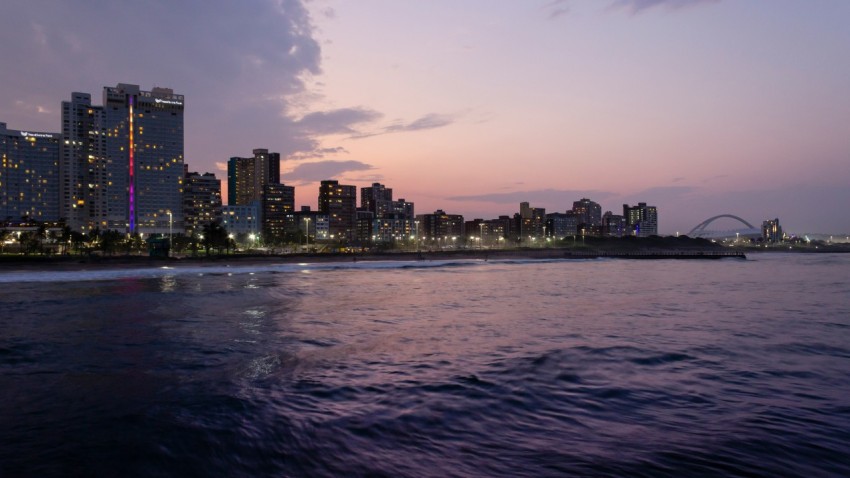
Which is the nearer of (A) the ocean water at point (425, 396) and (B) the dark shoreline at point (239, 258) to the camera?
(A) the ocean water at point (425, 396)

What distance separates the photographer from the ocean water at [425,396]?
9.54 metres

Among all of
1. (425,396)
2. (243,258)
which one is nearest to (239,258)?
(243,258)

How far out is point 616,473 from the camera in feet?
29.0

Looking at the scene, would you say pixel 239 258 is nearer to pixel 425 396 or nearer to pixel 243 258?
pixel 243 258

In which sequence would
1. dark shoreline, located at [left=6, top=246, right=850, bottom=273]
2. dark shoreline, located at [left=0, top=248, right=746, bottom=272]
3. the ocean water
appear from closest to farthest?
the ocean water
dark shoreline, located at [left=6, top=246, right=850, bottom=273]
dark shoreline, located at [left=0, top=248, right=746, bottom=272]

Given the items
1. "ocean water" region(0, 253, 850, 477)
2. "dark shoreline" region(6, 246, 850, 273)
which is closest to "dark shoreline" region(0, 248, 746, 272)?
"dark shoreline" region(6, 246, 850, 273)

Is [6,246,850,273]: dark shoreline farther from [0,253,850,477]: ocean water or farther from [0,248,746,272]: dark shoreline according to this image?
[0,253,850,477]: ocean water

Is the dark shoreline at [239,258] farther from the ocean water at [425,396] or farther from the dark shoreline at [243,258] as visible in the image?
the ocean water at [425,396]

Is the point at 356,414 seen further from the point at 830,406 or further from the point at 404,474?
the point at 830,406

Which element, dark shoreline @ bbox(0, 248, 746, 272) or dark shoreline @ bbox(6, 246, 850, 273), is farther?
dark shoreline @ bbox(0, 248, 746, 272)

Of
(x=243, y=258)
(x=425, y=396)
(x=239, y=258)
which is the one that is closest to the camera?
(x=425, y=396)

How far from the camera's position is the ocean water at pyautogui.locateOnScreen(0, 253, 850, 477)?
376 inches

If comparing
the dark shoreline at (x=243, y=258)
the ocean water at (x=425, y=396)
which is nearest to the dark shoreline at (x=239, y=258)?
the dark shoreline at (x=243, y=258)

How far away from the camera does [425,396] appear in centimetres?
1349
